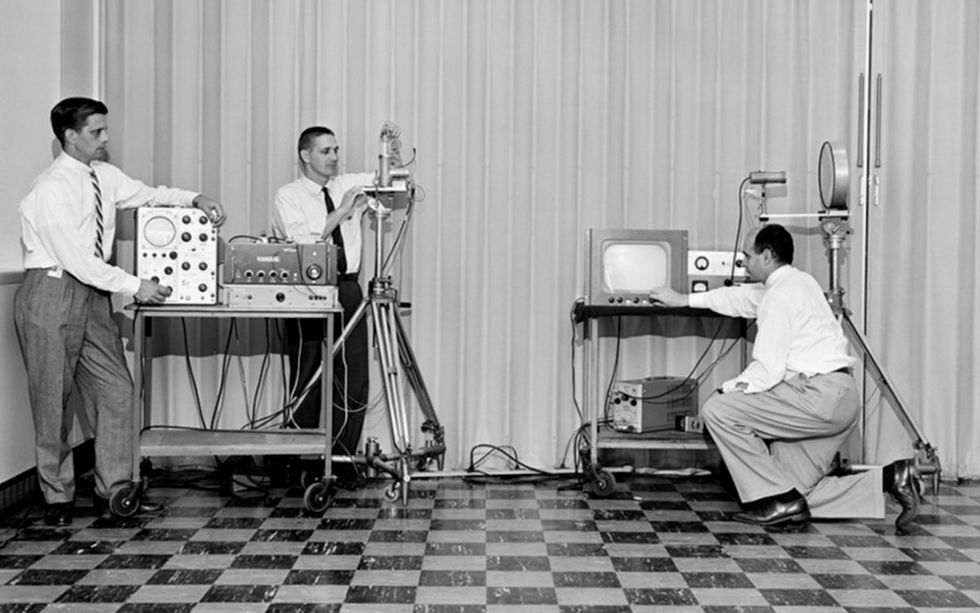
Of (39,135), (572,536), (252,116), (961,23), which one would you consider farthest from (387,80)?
(961,23)

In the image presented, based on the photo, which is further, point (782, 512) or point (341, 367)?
point (341, 367)

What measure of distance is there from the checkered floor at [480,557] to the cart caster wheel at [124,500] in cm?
5

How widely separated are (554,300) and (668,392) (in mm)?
724

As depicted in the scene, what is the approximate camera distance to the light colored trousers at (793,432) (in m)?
4.38

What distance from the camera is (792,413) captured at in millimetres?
4391

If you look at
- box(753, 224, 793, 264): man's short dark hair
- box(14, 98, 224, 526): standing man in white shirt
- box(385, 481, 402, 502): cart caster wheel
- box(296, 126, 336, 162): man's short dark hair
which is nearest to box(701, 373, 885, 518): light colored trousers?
box(753, 224, 793, 264): man's short dark hair

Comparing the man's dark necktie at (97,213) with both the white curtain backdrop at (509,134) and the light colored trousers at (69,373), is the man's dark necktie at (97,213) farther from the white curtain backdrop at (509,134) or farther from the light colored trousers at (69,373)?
the white curtain backdrop at (509,134)

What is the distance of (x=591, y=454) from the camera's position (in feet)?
16.0

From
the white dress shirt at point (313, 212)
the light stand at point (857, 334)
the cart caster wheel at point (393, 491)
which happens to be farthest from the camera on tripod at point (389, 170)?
the light stand at point (857, 334)

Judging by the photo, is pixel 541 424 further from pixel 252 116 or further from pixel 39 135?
pixel 39 135

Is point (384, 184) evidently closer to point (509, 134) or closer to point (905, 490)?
point (509, 134)

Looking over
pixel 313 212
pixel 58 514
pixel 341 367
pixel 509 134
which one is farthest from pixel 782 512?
pixel 58 514

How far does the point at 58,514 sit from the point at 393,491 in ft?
4.39

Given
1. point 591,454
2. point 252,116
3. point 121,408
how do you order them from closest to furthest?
1. point 121,408
2. point 591,454
3. point 252,116
